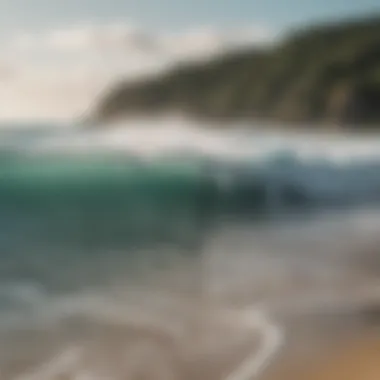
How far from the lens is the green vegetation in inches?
46.7

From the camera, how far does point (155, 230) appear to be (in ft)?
Result: 3.85

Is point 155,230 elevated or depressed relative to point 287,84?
depressed

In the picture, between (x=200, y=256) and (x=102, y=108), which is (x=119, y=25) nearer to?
(x=102, y=108)

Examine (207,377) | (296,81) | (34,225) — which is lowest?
(207,377)

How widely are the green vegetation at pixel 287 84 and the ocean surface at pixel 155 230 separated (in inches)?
1.6

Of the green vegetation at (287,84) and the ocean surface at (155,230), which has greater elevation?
the green vegetation at (287,84)

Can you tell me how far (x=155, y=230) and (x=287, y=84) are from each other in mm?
411

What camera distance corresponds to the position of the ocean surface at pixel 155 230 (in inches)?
44.3

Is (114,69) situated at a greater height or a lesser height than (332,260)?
greater

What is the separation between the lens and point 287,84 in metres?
1.22

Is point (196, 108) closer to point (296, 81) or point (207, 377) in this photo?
point (296, 81)

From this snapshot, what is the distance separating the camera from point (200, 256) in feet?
3.87

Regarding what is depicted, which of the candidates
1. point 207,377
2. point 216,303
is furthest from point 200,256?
point 207,377

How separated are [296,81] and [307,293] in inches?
17.5
